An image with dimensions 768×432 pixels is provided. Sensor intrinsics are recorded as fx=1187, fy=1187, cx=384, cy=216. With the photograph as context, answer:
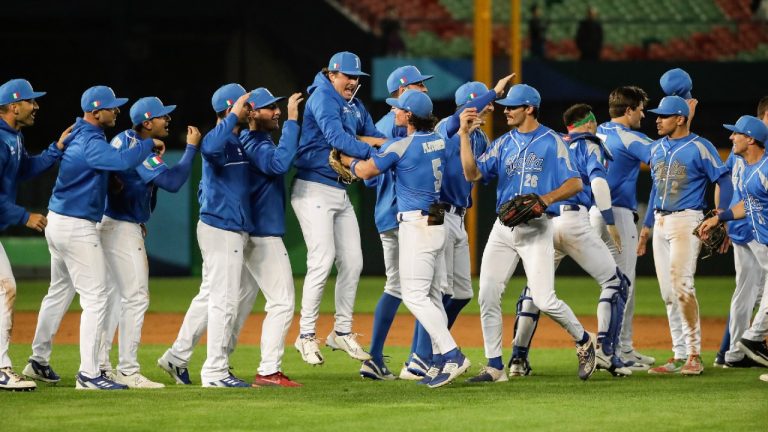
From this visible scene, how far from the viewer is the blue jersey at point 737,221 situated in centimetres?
967

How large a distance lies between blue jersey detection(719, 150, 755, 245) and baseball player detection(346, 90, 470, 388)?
2.65 metres

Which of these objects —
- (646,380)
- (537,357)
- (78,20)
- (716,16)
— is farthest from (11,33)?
A: (646,380)

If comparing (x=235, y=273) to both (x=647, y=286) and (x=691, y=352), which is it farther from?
(x=647, y=286)

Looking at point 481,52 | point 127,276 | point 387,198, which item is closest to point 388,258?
point 387,198

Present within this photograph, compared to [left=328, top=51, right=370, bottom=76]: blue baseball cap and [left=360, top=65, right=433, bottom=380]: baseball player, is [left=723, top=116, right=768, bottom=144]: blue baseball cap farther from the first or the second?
[left=328, top=51, right=370, bottom=76]: blue baseball cap

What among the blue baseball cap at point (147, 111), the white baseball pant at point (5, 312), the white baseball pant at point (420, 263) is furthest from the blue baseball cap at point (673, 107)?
the white baseball pant at point (5, 312)

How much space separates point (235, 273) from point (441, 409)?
190cm

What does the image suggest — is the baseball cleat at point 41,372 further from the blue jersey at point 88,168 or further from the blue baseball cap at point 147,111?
the blue baseball cap at point 147,111

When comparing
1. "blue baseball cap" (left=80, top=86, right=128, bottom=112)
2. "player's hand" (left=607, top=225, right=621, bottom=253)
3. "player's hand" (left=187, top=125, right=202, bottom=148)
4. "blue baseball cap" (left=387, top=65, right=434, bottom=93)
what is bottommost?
"player's hand" (left=607, top=225, right=621, bottom=253)

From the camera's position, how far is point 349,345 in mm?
8797

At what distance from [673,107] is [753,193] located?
0.92 m

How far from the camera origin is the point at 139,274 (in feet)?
27.6

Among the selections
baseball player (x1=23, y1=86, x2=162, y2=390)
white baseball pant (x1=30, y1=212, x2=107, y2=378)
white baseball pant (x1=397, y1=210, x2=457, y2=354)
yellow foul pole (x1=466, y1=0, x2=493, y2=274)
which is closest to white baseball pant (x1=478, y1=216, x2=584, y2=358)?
white baseball pant (x1=397, y1=210, x2=457, y2=354)

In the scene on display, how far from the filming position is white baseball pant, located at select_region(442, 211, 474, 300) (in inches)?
354
